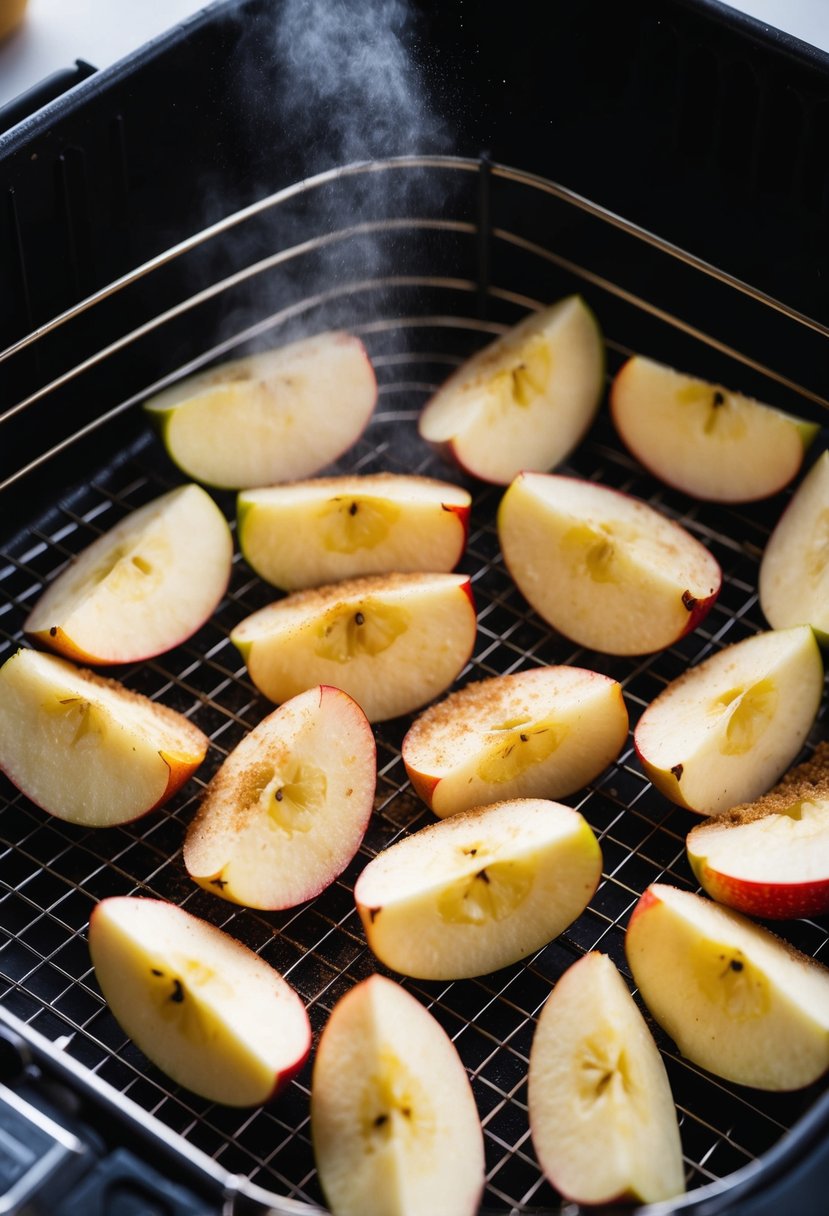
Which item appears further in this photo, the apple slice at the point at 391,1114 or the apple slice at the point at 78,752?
the apple slice at the point at 78,752

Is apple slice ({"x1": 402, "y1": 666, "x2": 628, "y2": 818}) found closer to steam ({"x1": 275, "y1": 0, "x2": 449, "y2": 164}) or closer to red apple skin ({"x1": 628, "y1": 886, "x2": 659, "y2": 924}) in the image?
red apple skin ({"x1": 628, "y1": 886, "x2": 659, "y2": 924})

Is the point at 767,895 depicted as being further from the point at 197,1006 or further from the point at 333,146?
the point at 333,146

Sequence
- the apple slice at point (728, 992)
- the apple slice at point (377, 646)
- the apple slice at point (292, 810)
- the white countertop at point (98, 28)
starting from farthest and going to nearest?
the white countertop at point (98, 28)
the apple slice at point (377, 646)
the apple slice at point (292, 810)
the apple slice at point (728, 992)

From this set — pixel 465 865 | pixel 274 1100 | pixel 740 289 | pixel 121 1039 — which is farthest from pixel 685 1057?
pixel 740 289

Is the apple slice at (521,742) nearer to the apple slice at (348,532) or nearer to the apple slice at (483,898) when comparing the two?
the apple slice at (483,898)

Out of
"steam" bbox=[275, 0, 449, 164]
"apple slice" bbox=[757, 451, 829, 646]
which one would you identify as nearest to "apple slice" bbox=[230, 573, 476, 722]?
"apple slice" bbox=[757, 451, 829, 646]

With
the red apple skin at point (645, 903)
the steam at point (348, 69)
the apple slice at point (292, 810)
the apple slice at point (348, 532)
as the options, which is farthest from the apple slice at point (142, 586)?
the red apple skin at point (645, 903)
